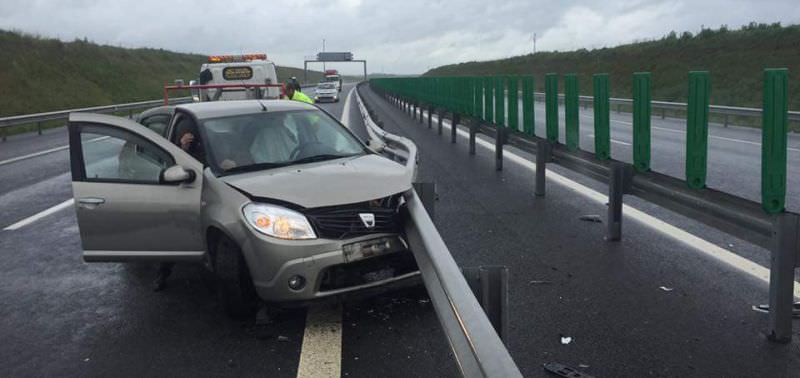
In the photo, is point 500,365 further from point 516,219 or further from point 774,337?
point 516,219

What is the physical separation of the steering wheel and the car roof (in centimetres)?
50

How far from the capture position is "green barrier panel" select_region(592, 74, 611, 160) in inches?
297

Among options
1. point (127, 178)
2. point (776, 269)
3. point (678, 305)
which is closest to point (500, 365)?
point (776, 269)

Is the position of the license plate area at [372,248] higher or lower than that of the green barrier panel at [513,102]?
lower

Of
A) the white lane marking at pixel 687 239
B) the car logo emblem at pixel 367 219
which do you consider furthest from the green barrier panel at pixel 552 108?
the car logo emblem at pixel 367 219

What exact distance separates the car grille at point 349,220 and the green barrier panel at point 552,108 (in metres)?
5.08

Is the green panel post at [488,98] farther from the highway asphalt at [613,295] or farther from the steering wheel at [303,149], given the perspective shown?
the steering wheel at [303,149]

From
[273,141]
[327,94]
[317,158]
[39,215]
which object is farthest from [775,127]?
[327,94]

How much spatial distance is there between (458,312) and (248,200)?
233 cm

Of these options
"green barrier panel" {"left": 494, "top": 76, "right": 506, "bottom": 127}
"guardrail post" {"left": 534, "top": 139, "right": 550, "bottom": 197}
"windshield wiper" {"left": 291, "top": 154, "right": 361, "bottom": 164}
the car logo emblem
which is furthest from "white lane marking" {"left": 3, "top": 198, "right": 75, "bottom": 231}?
"green barrier panel" {"left": 494, "top": 76, "right": 506, "bottom": 127}

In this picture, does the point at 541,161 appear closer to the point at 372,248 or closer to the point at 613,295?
the point at 613,295

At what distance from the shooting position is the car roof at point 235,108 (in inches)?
252

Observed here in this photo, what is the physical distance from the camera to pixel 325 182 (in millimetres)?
5211

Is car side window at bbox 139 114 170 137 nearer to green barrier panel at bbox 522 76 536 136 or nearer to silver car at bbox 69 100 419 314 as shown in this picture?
silver car at bbox 69 100 419 314
